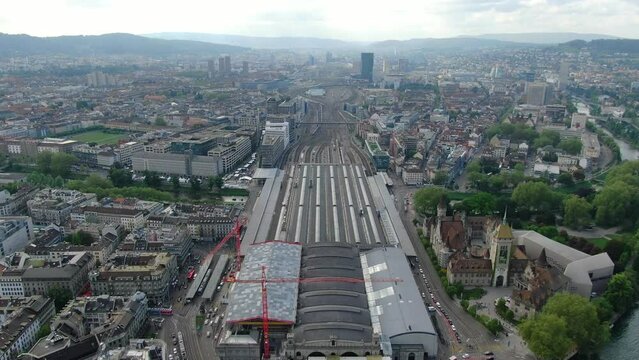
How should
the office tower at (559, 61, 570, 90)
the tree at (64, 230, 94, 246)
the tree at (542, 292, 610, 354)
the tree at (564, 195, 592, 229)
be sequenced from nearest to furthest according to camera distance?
1. the tree at (542, 292, 610, 354)
2. the tree at (64, 230, 94, 246)
3. the tree at (564, 195, 592, 229)
4. the office tower at (559, 61, 570, 90)

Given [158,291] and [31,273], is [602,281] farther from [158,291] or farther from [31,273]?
[31,273]

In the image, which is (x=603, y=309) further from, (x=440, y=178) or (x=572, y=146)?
(x=572, y=146)

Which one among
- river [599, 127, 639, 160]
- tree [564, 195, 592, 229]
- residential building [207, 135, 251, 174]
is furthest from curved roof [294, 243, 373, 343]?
river [599, 127, 639, 160]

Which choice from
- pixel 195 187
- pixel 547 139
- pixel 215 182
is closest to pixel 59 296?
pixel 195 187

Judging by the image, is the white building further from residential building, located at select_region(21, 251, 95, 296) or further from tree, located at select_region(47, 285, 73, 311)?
tree, located at select_region(47, 285, 73, 311)

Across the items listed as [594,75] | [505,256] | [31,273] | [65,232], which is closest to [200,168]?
[65,232]
